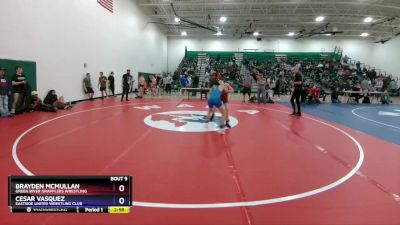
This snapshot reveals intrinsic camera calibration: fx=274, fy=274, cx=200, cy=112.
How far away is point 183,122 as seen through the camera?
8.22 metres

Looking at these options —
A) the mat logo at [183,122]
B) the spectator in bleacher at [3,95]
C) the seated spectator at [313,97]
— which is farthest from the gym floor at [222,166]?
the seated spectator at [313,97]

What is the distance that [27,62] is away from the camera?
1002cm

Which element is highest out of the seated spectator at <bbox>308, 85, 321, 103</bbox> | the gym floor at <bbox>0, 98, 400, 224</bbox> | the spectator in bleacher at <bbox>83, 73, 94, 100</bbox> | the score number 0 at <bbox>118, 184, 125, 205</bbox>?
the spectator in bleacher at <bbox>83, 73, 94, 100</bbox>

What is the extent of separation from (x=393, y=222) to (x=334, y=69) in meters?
30.0

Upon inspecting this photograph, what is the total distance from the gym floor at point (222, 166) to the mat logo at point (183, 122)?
0.05m

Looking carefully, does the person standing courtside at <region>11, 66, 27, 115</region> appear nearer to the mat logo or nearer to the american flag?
the mat logo

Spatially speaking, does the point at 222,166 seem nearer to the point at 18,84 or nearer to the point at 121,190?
the point at 121,190
